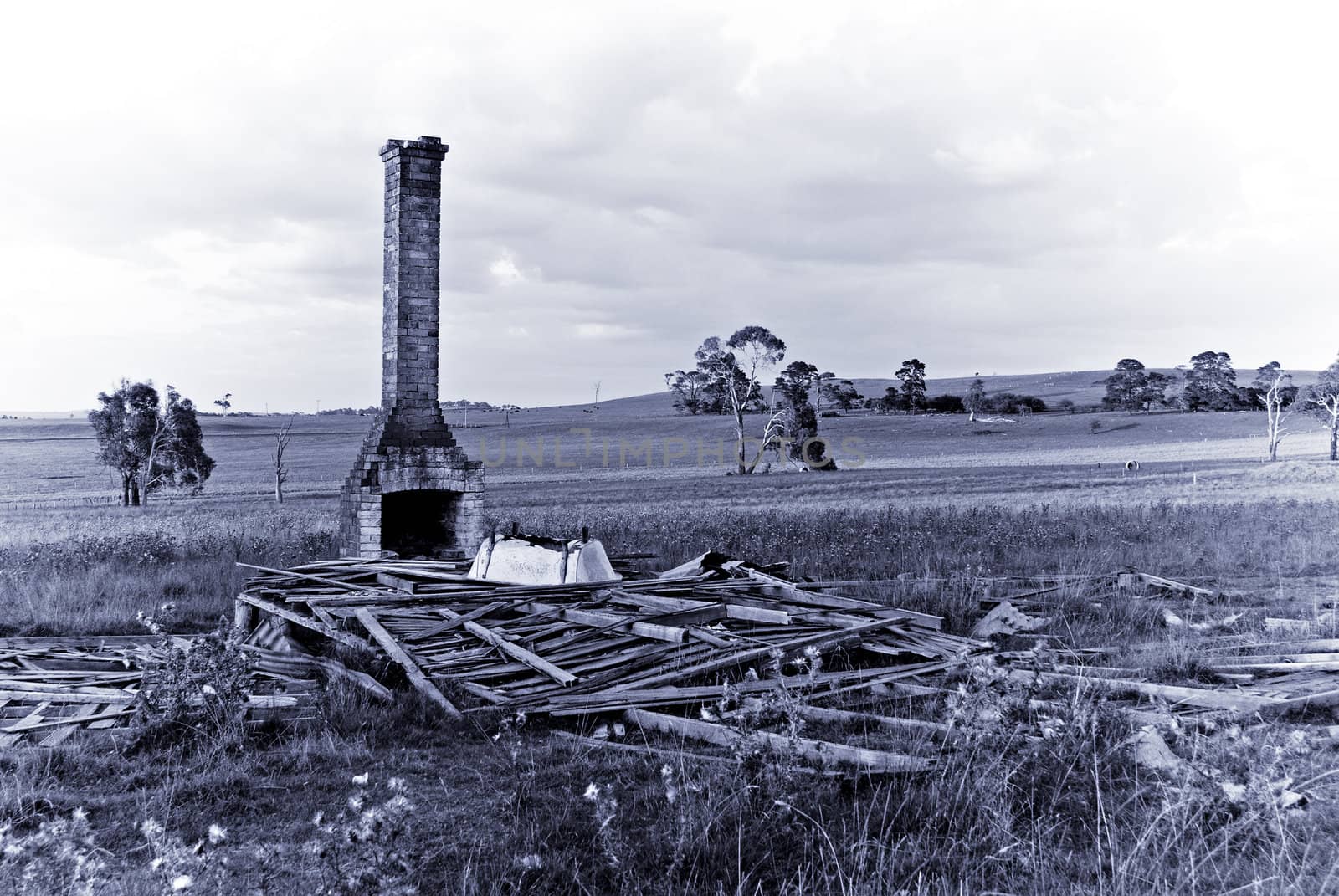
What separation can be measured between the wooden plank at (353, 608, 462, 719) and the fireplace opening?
18.1 feet

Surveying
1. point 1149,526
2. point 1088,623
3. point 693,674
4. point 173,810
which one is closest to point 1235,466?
point 1149,526

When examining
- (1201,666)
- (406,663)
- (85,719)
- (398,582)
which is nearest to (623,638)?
(406,663)

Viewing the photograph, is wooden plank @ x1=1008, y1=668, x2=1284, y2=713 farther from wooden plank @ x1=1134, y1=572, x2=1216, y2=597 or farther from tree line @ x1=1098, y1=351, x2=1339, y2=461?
tree line @ x1=1098, y1=351, x2=1339, y2=461

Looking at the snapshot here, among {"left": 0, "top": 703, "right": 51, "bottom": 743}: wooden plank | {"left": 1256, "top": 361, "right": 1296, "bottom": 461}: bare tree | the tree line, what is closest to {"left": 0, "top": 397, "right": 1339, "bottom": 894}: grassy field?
{"left": 0, "top": 703, "right": 51, "bottom": 743}: wooden plank

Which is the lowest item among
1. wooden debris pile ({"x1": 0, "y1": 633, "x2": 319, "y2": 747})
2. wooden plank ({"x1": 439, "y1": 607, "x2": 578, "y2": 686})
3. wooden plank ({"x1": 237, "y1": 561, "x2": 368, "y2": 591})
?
wooden debris pile ({"x1": 0, "y1": 633, "x2": 319, "y2": 747})

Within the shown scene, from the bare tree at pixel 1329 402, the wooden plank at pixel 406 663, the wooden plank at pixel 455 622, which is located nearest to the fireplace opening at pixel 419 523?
the wooden plank at pixel 455 622

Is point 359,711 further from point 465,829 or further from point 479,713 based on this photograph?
point 465,829

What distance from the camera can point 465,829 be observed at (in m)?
4.63

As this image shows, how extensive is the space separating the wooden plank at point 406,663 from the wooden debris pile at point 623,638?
15 mm

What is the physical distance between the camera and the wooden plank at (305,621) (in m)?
7.84

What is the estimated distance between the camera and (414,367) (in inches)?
535

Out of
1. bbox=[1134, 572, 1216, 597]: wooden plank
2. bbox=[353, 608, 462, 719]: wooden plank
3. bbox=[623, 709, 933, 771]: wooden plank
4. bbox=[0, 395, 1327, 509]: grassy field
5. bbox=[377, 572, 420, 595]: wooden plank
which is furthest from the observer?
bbox=[0, 395, 1327, 509]: grassy field

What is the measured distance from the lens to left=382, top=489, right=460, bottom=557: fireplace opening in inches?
552

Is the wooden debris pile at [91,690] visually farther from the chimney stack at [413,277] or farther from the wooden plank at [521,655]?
the chimney stack at [413,277]
